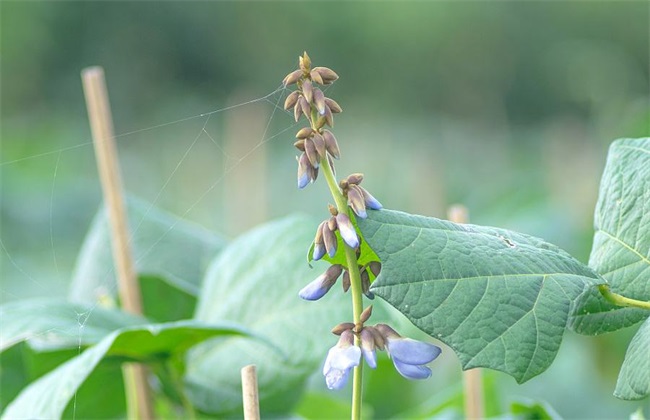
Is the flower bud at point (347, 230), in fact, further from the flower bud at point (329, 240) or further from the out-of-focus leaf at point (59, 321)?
the out-of-focus leaf at point (59, 321)

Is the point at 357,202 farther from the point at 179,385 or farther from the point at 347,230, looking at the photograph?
the point at 179,385

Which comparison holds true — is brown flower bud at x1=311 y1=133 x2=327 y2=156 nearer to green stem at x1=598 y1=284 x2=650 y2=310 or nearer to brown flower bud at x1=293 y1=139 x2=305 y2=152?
brown flower bud at x1=293 y1=139 x2=305 y2=152

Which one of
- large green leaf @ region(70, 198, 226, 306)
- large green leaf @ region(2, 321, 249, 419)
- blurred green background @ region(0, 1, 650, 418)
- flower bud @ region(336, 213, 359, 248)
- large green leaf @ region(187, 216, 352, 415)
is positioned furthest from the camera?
blurred green background @ region(0, 1, 650, 418)

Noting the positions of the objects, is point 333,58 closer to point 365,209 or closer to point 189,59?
point 189,59

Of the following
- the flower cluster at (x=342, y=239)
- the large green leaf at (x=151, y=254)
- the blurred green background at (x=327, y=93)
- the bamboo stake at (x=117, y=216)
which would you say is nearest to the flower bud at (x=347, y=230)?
the flower cluster at (x=342, y=239)

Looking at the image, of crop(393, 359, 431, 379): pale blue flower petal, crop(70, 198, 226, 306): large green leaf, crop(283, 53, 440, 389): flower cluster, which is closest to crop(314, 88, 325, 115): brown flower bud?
crop(283, 53, 440, 389): flower cluster

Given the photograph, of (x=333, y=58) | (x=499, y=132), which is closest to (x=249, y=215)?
(x=499, y=132)

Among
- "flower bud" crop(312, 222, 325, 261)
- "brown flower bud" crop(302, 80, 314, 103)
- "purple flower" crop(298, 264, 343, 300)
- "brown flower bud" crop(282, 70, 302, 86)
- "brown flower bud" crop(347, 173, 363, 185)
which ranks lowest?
"purple flower" crop(298, 264, 343, 300)
